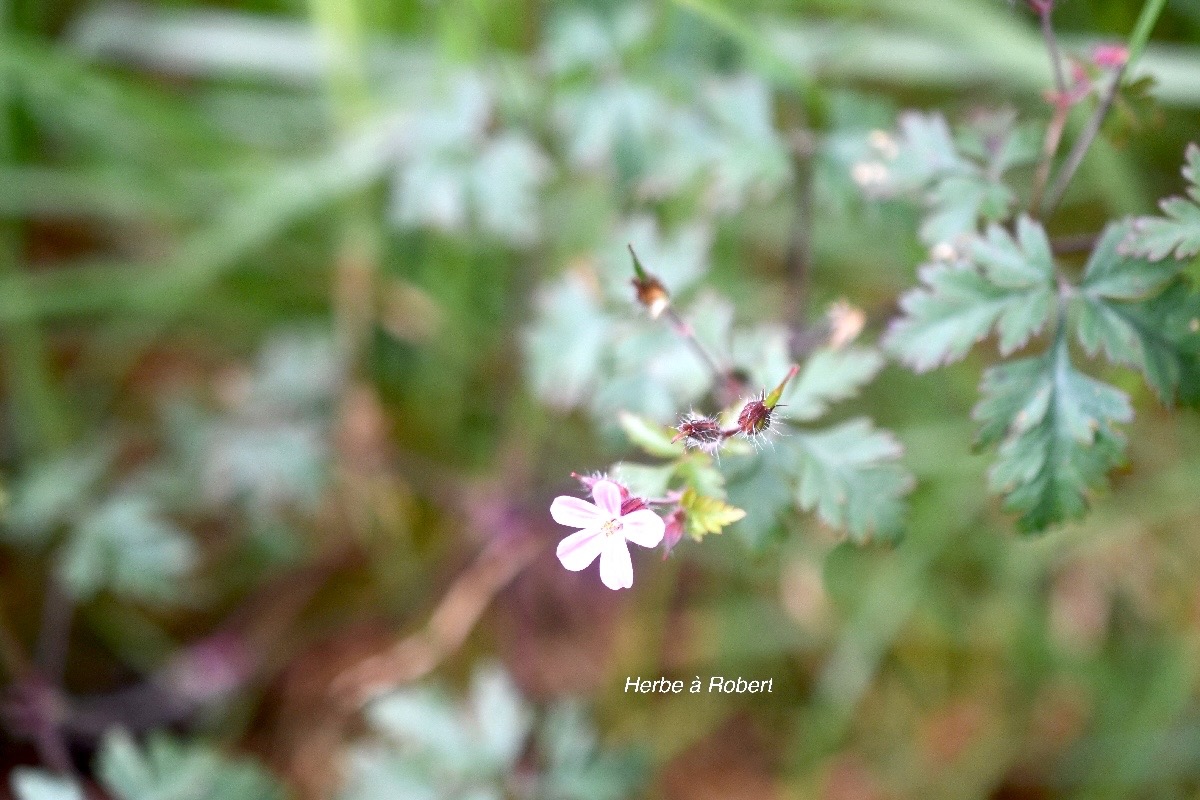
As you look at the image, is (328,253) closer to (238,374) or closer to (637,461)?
(238,374)

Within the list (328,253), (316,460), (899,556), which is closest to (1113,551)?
(899,556)

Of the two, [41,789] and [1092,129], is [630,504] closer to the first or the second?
[1092,129]

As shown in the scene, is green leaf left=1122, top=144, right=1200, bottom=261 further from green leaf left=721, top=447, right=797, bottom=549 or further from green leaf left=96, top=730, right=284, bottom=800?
green leaf left=96, top=730, right=284, bottom=800

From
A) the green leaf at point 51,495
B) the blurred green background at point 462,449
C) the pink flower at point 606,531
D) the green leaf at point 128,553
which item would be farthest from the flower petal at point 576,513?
the green leaf at point 51,495

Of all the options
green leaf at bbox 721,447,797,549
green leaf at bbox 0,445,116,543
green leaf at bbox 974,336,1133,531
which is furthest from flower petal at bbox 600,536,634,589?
green leaf at bbox 0,445,116,543

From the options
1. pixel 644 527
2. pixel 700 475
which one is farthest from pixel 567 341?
pixel 644 527

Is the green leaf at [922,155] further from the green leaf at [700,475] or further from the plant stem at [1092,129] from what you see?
the green leaf at [700,475]
